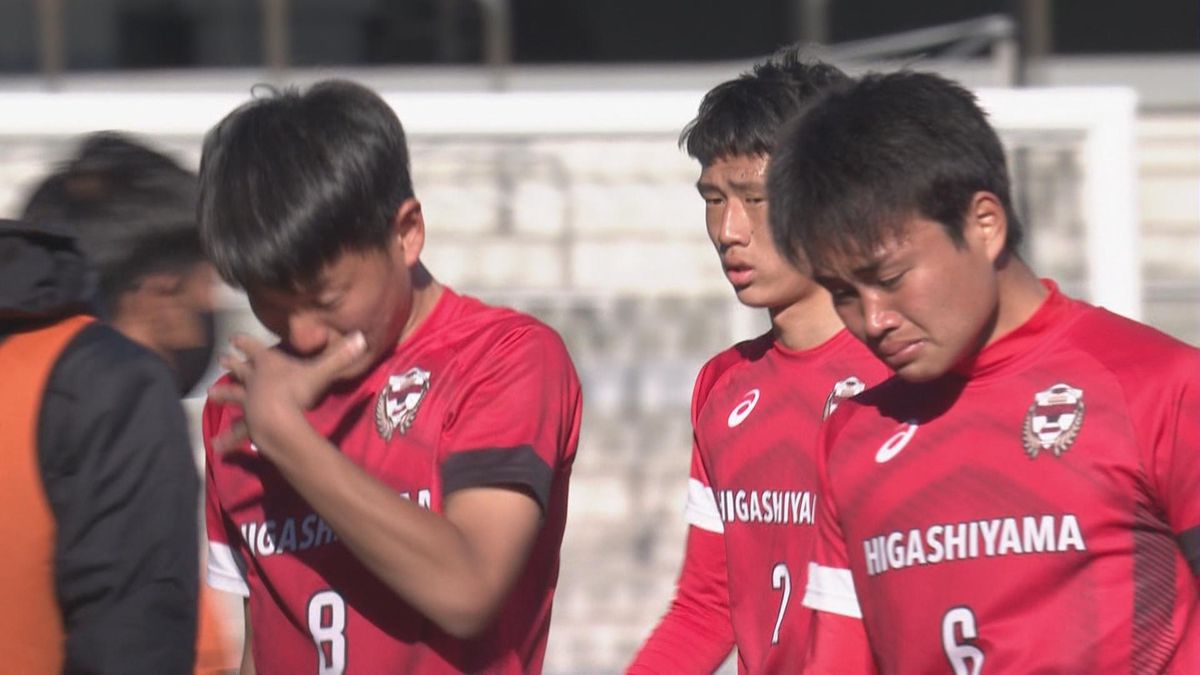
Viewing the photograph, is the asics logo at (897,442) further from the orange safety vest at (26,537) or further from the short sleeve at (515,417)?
the orange safety vest at (26,537)

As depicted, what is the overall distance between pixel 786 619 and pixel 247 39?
Result: 608 cm

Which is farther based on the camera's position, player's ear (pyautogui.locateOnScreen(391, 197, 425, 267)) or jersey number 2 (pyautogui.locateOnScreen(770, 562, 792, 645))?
jersey number 2 (pyautogui.locateOnScreen(770, 562, 792, 645))

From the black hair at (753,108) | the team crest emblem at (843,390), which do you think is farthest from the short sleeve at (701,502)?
the black hair at (753,108)

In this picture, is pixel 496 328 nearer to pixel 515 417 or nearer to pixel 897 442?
pixel 515 417

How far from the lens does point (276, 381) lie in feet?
6.86

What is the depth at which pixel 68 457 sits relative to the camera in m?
2.08

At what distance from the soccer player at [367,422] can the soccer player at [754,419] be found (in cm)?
41

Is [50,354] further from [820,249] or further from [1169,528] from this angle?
[1169,528]

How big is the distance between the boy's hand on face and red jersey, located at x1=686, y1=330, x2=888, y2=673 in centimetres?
74

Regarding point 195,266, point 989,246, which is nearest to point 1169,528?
point 989,246

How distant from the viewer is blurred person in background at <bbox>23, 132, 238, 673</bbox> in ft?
9.82

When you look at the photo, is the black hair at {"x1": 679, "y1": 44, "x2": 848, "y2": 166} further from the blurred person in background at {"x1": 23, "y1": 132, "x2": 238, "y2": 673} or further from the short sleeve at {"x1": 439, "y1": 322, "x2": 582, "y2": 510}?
the blurred person in background at {"x1": 23, "y1": 132, "x2": 238, "y2": 673}

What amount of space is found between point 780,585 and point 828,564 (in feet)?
1.16

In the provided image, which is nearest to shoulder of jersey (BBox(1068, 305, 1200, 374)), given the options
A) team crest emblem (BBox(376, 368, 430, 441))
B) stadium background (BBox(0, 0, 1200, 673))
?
team crest emblem (BBox(376, 368, 430, 441))
